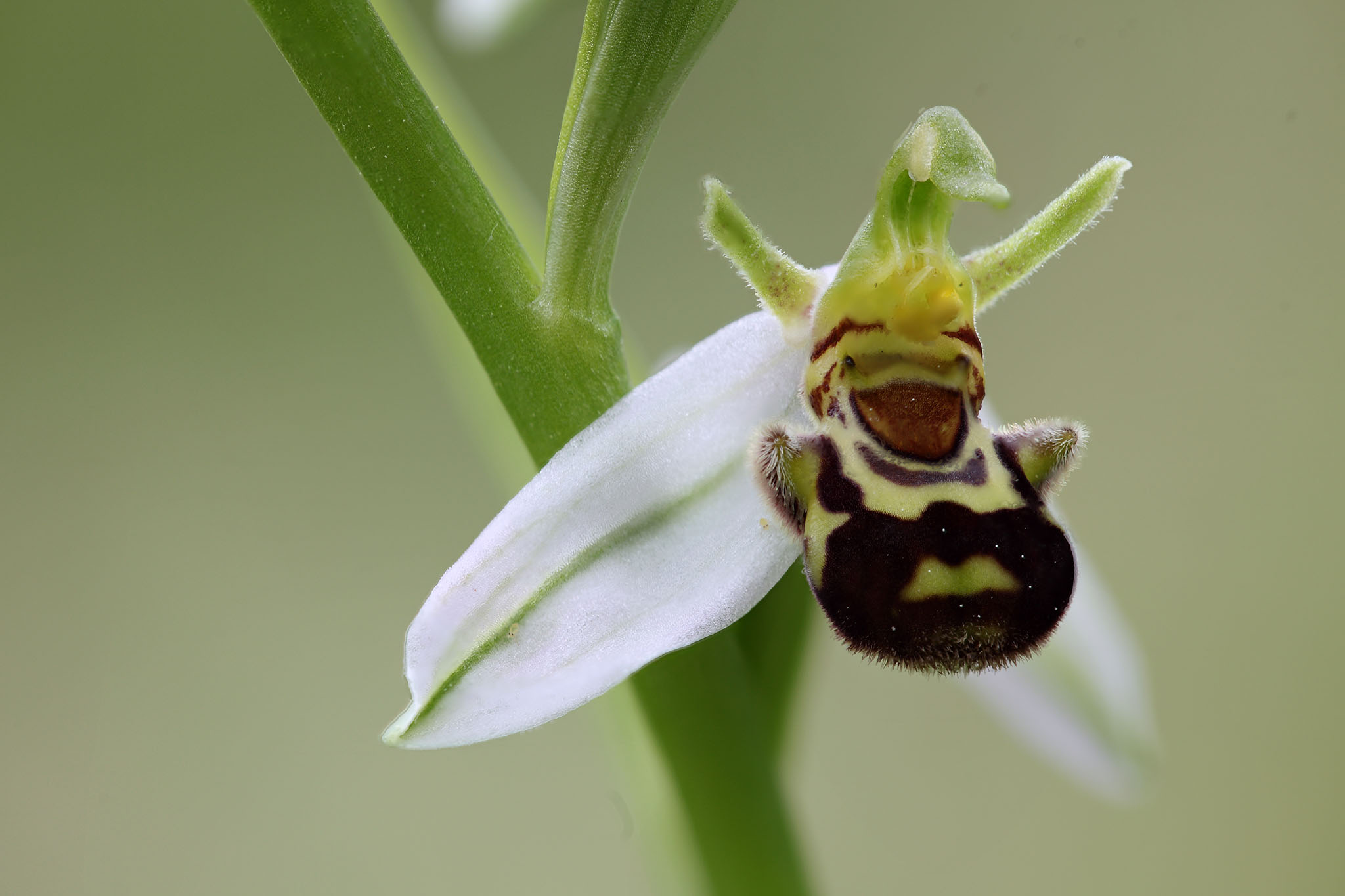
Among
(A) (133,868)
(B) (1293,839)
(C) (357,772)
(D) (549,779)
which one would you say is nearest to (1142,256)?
(B) (1293,839)

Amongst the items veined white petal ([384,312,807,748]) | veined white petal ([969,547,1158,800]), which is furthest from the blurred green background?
veined white petal ([384,312,807,748])

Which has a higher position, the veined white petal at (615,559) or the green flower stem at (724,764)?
the veined white petal at (615,559)

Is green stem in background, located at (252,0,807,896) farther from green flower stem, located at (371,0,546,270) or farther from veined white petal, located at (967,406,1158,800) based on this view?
veined white petal, located at (967,406,1158,800)

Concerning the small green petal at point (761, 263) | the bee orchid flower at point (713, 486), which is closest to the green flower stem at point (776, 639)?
the bee orchid flower at point (713, 486)

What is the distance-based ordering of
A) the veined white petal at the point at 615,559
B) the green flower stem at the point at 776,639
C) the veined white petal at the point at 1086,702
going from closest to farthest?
the veined white petal at the point at 615,559
the green flower stem at the point at 776,639
the veined white petal at the point at 1086,702

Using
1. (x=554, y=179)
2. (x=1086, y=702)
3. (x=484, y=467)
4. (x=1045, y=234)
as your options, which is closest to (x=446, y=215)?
(x=554, y=179)

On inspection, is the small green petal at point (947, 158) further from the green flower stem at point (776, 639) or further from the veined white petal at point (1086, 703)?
the veined white petal at point (1086, 703)
